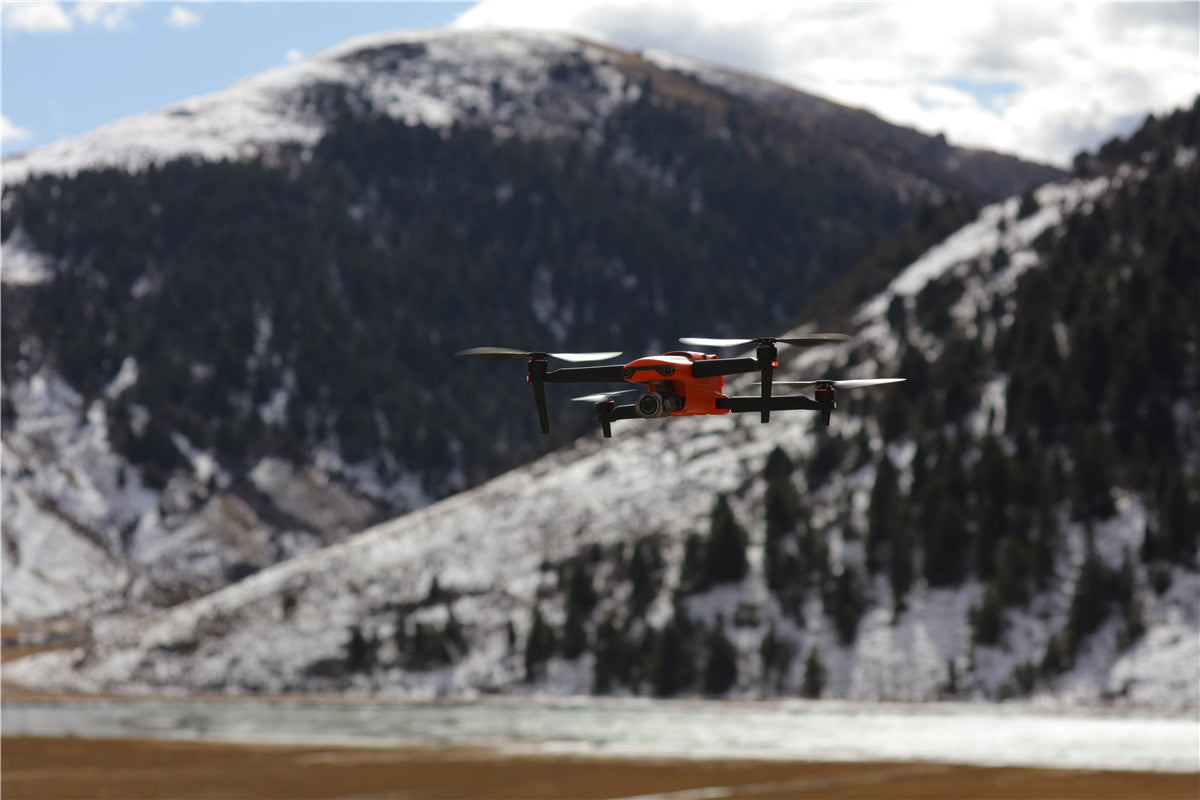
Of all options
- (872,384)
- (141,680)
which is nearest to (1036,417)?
(141,680)

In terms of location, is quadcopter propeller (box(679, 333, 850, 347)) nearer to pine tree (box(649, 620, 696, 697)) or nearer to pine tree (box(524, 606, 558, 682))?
pine tree (box(649, 620, 696, 697))

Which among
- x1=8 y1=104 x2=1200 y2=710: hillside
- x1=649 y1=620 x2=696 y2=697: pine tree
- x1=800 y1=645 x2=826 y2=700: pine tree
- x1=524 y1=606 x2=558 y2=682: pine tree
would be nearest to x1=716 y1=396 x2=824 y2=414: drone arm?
x1=8 y1=104 x2=1200 y2=710: hillside

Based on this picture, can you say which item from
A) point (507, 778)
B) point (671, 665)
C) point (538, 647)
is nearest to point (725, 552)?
point (671, 665)

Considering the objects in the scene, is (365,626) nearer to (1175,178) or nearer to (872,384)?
(1175,178)

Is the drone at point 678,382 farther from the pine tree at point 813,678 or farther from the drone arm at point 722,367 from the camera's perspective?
the pine tree at point 813,678

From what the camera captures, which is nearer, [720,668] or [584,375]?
[584,375]

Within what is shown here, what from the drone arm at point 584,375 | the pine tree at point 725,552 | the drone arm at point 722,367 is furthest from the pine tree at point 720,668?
the drone arm at point 722,367

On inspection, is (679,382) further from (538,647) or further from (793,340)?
(538,647)
